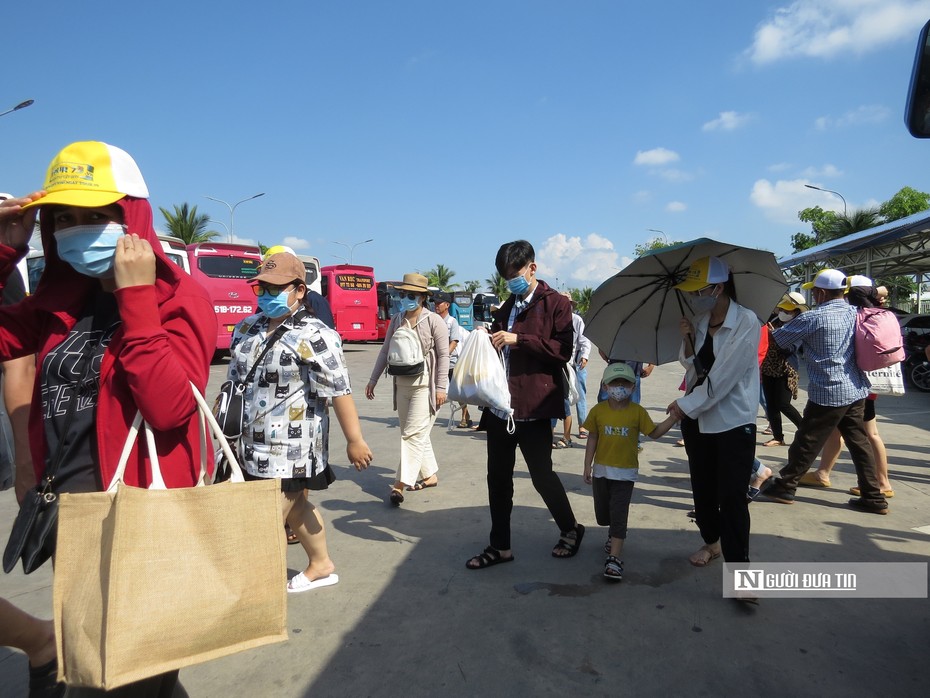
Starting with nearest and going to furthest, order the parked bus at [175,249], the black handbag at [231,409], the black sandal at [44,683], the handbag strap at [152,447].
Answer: the handbag strap at [152,447] → the black sandal at [44,683] → the black handbag at [231,409] → the parked bus at [175,249]

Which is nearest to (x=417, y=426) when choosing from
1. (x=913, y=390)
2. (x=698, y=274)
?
(x=698, y=274)

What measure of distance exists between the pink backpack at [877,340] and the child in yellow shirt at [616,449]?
2.17m

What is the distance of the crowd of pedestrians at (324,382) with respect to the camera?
1.67 meters

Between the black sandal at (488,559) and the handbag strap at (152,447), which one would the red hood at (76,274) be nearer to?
the handbag strap at (152,447)

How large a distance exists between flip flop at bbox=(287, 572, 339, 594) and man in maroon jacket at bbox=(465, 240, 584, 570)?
87 centimetres

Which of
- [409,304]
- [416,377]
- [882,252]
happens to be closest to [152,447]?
[416,377]

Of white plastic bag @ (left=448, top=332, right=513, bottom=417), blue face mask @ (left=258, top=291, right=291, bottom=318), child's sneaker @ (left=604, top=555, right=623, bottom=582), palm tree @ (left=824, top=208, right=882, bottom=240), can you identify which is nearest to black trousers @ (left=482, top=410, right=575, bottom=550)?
white plastic bag @ (left=448, top=332, right=513, bottom=417)

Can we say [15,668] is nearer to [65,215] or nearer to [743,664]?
[65,215]

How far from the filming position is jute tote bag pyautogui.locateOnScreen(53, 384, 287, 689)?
4.68 feet

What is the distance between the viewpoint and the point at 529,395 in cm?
373

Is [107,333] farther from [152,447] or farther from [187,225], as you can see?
[187,225]

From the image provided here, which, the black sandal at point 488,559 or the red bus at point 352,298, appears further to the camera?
the red bus at point 352,298

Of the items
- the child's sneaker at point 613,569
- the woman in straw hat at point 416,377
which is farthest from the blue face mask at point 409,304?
the child's sneaker at point 613,569

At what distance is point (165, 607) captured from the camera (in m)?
1.48
